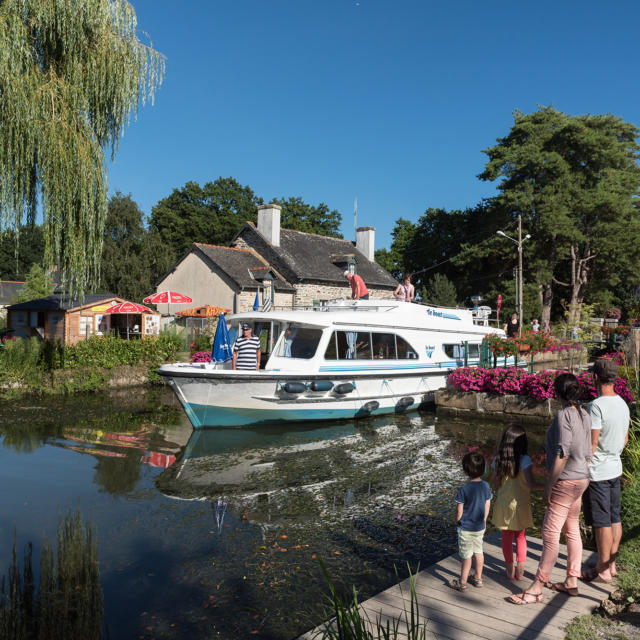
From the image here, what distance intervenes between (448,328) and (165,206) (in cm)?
4808

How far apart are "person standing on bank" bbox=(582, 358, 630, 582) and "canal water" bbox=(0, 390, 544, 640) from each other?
6.41 feet

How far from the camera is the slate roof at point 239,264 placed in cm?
2995

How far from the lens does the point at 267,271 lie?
27688 mm

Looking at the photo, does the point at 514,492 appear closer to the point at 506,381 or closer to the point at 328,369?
the point at 328,369

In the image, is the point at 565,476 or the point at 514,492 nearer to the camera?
the point at 565,476

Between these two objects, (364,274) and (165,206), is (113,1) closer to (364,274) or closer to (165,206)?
(364,274)

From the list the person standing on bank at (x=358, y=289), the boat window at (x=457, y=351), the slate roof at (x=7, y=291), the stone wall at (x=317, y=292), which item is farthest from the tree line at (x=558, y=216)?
the slate roof at (x=7, y=291)

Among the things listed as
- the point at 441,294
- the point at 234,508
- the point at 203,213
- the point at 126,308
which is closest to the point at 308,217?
the point at 203,213

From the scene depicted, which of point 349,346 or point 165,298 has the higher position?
point 165,298

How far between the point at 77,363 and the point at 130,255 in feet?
103

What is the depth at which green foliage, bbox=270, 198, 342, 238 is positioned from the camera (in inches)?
2261

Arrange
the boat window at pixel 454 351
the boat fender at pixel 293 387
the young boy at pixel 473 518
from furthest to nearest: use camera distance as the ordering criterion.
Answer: the boat window at pixel 454 351
the boat fender at pixel 293 387
the young boy at pixel 473 518

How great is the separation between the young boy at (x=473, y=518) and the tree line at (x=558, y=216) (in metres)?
33.9

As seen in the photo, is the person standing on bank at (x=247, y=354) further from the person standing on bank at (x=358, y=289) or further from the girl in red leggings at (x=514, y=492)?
the girl in red leggings at (x=514, y=492)
